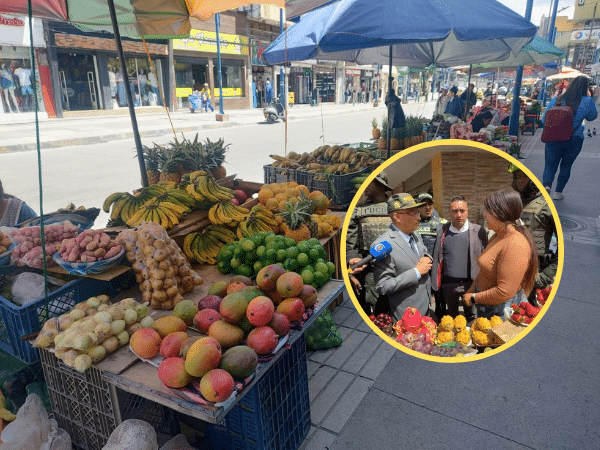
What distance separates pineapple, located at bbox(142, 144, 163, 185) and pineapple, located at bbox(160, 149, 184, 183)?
13 centimetres

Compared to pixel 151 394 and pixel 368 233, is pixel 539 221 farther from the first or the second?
pixel 151 394

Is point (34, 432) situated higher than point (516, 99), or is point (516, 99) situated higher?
point (516, 99)

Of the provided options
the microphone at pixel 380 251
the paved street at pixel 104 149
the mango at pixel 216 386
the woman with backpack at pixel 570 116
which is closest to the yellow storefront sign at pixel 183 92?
the paved street at pixel 104 149

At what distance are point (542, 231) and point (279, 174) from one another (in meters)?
4.25

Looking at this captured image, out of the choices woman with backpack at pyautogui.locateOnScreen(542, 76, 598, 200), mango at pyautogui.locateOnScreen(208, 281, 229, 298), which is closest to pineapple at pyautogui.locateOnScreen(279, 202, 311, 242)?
mango at pyautogui.locateOnScreen(208, 281, 229, 298)

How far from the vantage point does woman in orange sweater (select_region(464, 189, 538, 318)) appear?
97 cm

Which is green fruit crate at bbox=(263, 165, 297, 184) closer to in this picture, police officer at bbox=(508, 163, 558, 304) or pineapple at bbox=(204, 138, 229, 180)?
pineapple at bbox=(204, 138, 229, 180)

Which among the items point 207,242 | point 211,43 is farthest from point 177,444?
point 211,43

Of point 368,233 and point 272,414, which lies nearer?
point 368,233

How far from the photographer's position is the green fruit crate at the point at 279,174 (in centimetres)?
502

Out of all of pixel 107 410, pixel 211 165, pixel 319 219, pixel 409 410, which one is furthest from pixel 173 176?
pixel 409 410

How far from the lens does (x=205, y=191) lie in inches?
129

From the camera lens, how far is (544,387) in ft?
9.46

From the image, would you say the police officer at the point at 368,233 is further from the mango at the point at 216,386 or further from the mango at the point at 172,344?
the mango at the point at 172,344
